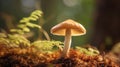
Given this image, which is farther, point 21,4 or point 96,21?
point 21,4

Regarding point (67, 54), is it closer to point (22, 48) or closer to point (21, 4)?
point (22, 48)

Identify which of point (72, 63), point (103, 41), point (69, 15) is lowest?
point (69, 15)

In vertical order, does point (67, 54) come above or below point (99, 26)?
above

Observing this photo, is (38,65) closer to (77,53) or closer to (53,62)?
(53,62)

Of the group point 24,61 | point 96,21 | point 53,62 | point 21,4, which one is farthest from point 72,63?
point 21,4

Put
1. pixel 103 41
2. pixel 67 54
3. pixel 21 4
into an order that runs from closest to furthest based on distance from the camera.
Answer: pixel 67 54, pixel 103 41, pixel 21 4

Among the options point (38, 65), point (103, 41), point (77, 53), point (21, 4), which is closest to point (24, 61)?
point (38, 65)

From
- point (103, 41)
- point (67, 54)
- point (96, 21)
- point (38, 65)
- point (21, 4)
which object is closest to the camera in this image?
point (38, 65)
